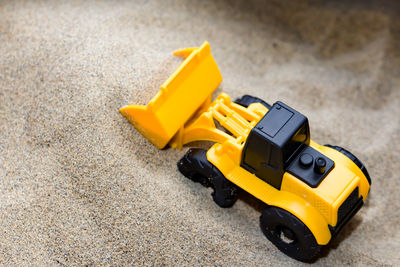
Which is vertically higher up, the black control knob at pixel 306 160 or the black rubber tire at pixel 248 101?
the black rubber tire at pixel 248 101

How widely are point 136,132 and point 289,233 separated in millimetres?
1055

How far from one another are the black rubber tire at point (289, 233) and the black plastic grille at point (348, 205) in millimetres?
181

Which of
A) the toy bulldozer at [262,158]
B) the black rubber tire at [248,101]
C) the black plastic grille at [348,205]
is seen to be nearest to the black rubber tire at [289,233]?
the toy bulldozer at [262,158]

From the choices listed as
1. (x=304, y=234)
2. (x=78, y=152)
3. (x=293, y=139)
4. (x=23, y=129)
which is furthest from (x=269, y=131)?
(x=23, y=129)

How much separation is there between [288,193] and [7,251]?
1.46 meters

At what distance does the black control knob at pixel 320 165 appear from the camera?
7.04 feet

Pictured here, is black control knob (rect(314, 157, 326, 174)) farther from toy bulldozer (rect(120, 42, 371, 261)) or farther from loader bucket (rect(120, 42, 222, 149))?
loader bucket (rect(120, 42, 222, 149))

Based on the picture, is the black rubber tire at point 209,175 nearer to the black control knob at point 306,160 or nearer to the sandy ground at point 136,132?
the sandy ground at point 136,132

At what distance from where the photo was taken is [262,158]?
223cm

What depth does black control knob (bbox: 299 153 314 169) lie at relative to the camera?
220 cm

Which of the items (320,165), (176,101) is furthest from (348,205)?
(176,101)

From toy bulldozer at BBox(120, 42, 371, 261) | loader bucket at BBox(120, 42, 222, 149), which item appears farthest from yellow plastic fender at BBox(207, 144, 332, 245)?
loader bucket at BBox(120, 42, 222, 149)

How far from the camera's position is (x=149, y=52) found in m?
2.88

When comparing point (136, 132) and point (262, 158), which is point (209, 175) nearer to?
point (262, 158)
